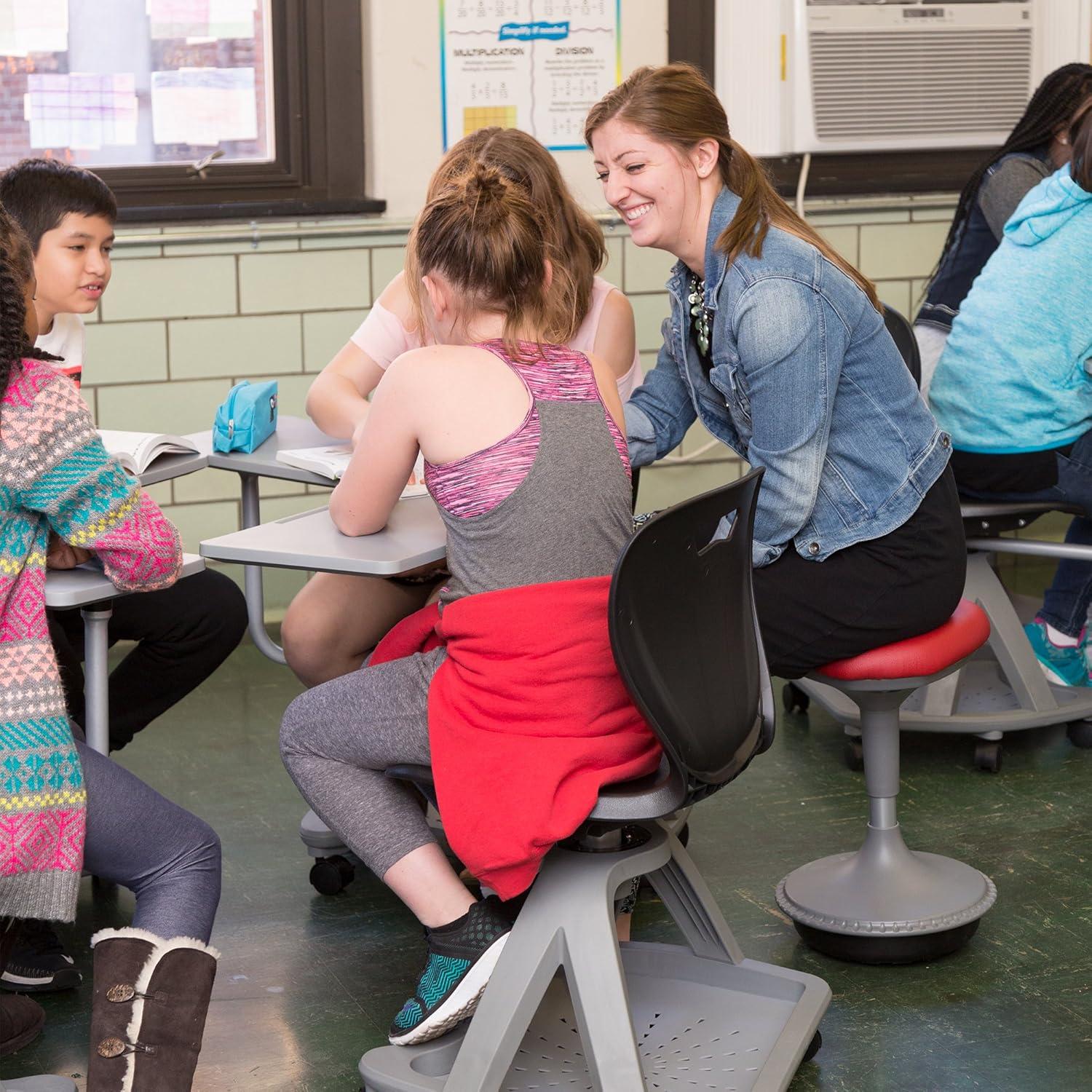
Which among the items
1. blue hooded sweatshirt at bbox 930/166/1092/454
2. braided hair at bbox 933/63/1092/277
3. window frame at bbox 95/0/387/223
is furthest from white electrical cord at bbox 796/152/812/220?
blue hooded sweatshirt at bbox 930/166/1092/454

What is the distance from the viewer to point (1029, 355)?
3031mm

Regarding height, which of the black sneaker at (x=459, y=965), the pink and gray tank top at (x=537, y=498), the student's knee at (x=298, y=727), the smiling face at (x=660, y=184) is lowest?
the black sneaker at (x=459, y=965)

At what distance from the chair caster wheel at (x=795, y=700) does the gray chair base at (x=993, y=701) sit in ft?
0.68

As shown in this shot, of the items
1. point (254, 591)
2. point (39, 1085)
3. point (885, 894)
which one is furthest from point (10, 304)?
point (885, 894)

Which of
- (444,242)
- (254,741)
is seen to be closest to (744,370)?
(444,242)

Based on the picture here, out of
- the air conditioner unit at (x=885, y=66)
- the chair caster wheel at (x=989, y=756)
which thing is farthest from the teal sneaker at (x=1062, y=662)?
the air conditioner unit at (x=885, y=66)

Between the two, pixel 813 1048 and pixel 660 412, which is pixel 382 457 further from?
pixel 813 1048

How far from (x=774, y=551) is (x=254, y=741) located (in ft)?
5.17

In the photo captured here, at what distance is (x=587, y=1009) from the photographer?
6.01ft

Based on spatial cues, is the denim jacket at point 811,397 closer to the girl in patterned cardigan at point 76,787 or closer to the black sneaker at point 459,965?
the black sneaker at point 459,965

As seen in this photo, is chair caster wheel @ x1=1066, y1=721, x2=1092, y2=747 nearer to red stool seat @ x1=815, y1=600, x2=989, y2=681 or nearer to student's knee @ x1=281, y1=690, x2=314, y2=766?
red stool seat @ x1=815, y1=600, x2=989, y2=681

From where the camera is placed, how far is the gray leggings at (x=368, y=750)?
198cm

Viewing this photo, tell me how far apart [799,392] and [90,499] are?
3.19 feet

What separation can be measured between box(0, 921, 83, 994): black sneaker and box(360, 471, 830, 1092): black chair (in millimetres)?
572
